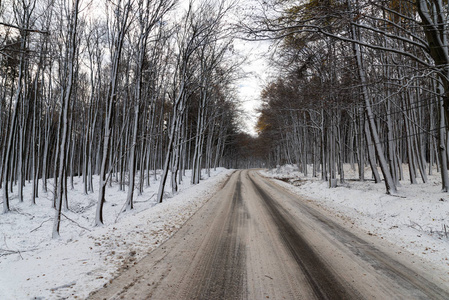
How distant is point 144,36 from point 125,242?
9.31 metres

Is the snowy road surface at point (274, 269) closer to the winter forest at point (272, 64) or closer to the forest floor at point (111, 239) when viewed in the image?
the forest floor at point (111, 239)

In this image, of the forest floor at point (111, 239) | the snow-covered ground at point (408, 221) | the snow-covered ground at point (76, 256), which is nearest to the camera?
the snow-covered ground at point (76, 256)

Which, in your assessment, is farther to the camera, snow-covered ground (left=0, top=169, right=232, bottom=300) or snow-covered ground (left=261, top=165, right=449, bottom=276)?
snow-covered ground (left=261, top=165, right=449, bottom=276)

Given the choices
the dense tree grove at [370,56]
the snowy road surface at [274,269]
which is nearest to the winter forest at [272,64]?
the dense tree grove at [370,56]

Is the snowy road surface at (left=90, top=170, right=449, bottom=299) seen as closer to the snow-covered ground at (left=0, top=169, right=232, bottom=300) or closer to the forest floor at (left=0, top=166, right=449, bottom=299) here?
the snow-covered ground at (left=0, top=169, right=232, bottom=300)

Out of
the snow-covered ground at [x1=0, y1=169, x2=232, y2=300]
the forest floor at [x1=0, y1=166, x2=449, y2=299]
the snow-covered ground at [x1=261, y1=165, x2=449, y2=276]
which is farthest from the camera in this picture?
the snow-covered ground at [x1=261, y1=165, x2=449, y2=276]

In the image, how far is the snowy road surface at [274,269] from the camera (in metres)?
2.92

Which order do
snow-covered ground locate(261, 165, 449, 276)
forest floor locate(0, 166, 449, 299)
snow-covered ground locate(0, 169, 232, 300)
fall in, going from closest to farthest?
snow-covered ground locate(0, 169, 232, 300)
forest floor locate(0, 166, 449, 299)
snow-covered ground locate(261, 165, 449, 276)

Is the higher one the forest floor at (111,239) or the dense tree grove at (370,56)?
the dense tree grove at (370,56)

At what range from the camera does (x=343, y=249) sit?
4559 millimetres

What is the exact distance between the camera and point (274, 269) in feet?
11.7

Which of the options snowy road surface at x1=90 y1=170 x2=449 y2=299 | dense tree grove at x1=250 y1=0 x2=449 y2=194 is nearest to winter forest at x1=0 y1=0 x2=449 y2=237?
dense tree grove at x1=250 y1=0 x2=449 y2=194

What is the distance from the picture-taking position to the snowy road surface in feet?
9.59

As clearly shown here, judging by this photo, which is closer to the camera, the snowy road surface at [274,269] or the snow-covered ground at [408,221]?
the snowy road surface at [274,269]
